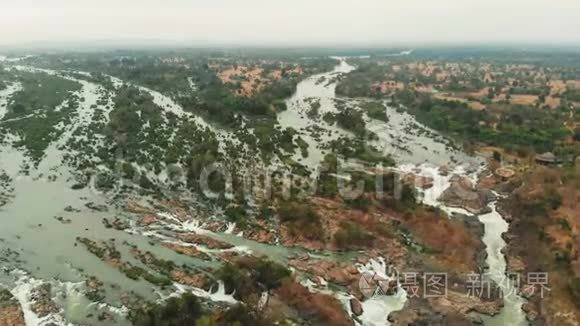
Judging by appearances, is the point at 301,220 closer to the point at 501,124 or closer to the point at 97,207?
the point at 97,207

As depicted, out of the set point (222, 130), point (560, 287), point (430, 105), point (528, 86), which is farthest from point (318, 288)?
Answer: point (528, 86)

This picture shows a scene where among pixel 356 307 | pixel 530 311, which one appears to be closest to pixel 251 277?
pixel 356 307

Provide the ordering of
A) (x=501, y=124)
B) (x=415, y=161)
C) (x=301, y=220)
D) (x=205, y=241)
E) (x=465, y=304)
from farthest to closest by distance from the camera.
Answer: (x=501, y=124) → (x=415, y=161) → (x=301, y=220) → (x=205, y=241) → (x=465, y=304)

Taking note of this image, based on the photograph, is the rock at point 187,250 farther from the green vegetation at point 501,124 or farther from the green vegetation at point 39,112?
the green vegetation at point 501,124

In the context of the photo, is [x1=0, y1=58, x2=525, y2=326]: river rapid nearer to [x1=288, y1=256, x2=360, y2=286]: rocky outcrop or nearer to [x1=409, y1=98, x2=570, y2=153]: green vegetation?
[x1=288, y1=256, x2=360, y2=286]: rocky outcrop

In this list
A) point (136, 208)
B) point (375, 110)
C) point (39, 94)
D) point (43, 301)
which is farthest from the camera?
point (39, 94)
